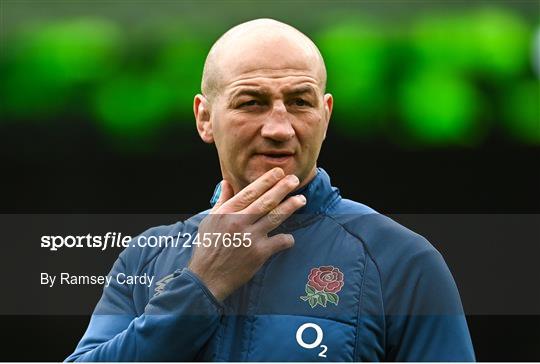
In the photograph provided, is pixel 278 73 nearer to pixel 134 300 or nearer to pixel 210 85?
pixel 210 85

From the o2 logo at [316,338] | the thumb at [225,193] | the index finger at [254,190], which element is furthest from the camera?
the thumb at [225,193]

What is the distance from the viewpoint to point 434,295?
241 cm

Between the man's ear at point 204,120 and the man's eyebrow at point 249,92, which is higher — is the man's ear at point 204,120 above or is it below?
below

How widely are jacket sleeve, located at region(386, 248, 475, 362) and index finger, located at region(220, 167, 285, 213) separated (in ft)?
1.36

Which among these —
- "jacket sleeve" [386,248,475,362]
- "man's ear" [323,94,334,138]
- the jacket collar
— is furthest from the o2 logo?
"man's ear" [323,94,334,138]

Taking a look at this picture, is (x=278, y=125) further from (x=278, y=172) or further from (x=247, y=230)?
(x=247, y=230)

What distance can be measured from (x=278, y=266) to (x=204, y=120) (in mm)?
522

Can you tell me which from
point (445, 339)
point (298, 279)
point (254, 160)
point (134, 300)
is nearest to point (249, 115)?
point (254, 160)

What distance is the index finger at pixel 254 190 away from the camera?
2.50 m

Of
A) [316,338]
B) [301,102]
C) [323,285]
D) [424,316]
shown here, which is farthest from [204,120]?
[424,316]

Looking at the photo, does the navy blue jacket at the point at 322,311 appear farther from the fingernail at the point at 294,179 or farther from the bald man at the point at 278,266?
the fingernail at the point at 294,179

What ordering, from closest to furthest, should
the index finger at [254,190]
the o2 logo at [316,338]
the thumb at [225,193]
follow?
the o2 logo at [316,338]
the index finger at [254,190]
the thumb at [225,193]

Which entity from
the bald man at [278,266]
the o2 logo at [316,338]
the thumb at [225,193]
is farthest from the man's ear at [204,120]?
the o2 logo at [316,338]

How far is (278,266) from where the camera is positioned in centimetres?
253
